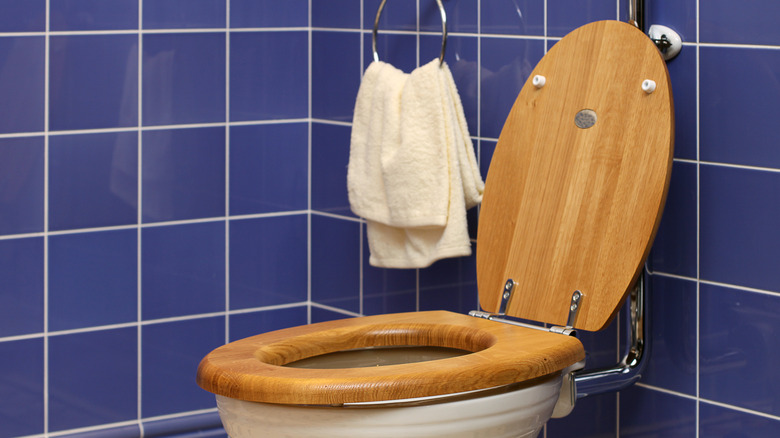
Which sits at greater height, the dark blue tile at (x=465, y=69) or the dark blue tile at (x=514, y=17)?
the dark blue tile at (x=514, y=17)

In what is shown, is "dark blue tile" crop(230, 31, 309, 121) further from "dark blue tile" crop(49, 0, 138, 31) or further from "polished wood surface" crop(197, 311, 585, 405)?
"polished wood surface" crop(197, 311, 585, 405)

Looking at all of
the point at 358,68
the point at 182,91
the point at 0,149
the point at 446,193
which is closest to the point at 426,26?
the point at 358,68

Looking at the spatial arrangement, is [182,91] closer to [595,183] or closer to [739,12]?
[595,183]

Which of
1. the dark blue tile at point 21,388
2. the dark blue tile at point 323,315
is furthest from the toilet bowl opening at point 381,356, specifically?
the dark blue tile at point 21,388

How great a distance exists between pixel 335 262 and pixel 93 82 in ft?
2.18

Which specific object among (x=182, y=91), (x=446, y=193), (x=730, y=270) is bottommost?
(x=730, y=270)

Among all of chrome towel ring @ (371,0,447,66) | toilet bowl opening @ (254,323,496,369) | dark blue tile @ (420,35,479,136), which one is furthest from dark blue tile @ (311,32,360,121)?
toilet bowl opening @ (254,323,496,369)

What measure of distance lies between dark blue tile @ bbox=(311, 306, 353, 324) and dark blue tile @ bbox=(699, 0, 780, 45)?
43.0 inches

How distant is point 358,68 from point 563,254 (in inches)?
31.3

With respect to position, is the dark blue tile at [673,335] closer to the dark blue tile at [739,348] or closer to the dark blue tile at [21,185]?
the dark blue tile at [739,348]

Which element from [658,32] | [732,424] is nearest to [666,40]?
[658,32]

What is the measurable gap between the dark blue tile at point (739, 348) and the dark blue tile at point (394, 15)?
0.82 m

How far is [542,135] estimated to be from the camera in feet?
5.00

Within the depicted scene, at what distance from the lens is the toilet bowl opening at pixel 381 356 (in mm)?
1489
